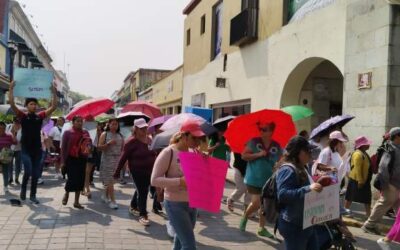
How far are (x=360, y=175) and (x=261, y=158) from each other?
2.27 meters

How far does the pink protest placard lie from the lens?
432 cm

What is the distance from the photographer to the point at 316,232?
4.38m

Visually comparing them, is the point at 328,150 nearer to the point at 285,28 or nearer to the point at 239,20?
the point at 285,28

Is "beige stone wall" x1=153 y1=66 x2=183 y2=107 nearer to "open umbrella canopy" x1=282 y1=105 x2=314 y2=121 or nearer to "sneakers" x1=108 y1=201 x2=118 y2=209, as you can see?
"open umbrella canopy" x1=282 y1=105 x2=314 y2=121

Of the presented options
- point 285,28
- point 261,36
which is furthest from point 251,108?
point 285,28

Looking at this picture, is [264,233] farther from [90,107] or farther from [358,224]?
[90,107]

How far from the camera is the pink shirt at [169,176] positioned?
4427mm

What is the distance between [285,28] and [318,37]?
1.97 m

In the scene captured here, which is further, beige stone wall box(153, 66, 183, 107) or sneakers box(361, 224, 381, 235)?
beige stone wall box(153, 66, 183, 107)

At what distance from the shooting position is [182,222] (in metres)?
4.34

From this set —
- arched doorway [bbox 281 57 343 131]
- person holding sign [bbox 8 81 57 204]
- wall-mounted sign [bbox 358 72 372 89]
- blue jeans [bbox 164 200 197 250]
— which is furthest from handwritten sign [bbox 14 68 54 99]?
blue jeans [bbox 164 200 197 250]

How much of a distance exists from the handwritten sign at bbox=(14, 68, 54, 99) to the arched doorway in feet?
21.2

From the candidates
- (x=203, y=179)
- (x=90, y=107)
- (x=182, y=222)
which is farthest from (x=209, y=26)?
(x=182, y=222)

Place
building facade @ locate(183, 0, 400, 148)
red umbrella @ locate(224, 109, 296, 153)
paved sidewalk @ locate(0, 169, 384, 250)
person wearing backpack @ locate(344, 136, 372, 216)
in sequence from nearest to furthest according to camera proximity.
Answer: paved sidewalk @ locate(0, 169, 384, 250) < red umbrella @ locate(224, 109, 296, 153) < person wearing backpack @ locate(344, 136, 372, 216) < building facade @ locate(183, 0, 400, 148)
